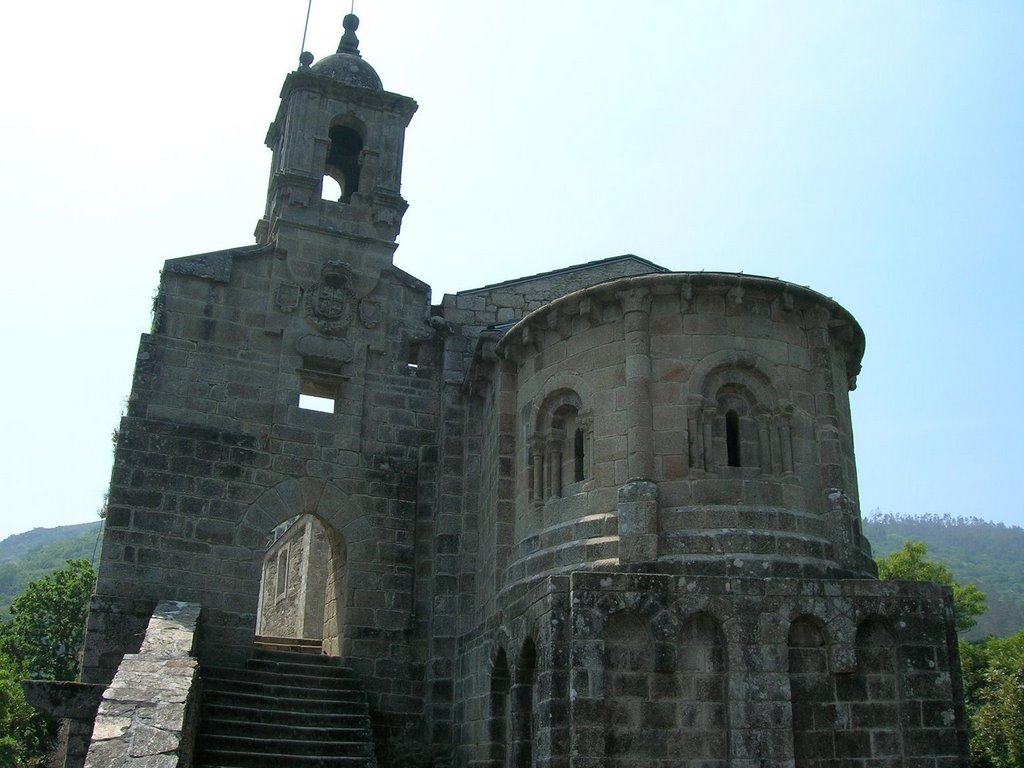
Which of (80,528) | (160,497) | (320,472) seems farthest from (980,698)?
(80,528)

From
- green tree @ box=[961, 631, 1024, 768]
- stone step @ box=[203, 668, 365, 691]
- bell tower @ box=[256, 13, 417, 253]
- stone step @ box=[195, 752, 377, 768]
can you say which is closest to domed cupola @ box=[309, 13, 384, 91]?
bell tower @ box=[256, 13, 417, 253]

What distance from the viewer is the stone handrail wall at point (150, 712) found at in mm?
8539

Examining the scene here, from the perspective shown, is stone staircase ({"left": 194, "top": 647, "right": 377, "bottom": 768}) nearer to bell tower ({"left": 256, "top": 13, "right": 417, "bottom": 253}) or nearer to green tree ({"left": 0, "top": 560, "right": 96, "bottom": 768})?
bell tower ({"left": 256, "top": 13, "right": 417, "bottom": 253})

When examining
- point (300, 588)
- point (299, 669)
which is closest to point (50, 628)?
point (300, 588)

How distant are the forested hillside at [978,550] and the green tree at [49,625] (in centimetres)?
6207

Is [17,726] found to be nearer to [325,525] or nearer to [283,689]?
[325,525]

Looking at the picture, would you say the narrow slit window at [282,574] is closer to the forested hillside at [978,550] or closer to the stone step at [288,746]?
the stone step at [288,746]

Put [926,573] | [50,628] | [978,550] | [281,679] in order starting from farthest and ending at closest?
[978,550], [926,573], [50,628], [281,679]

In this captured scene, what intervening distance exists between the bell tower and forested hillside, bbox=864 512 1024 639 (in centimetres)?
6661

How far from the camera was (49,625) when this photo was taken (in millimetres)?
28312

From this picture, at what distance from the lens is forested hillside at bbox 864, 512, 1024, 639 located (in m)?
85.3

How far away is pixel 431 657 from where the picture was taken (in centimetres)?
1450

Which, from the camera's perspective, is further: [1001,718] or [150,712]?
[1001,718]

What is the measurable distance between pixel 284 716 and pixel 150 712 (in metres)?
3.98
